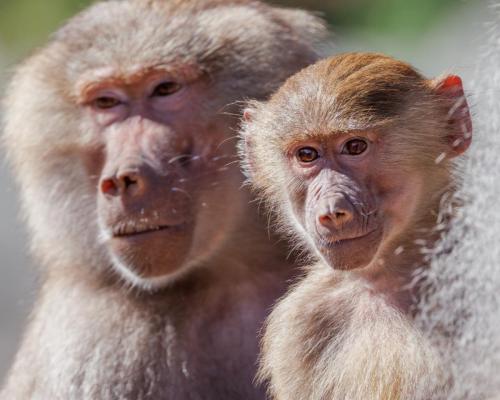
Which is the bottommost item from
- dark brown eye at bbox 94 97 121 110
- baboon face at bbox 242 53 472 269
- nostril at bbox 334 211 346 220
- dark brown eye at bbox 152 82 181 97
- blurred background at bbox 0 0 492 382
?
nostril at bbox 334 211 346 220

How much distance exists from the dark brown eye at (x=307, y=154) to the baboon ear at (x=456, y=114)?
0.38m

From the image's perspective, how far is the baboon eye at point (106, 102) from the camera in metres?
3.97

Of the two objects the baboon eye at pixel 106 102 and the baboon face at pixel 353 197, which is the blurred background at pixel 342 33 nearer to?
the baboon eye at pixel 106 102

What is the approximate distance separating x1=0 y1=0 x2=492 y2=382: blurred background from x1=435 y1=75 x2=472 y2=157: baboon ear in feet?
15.4

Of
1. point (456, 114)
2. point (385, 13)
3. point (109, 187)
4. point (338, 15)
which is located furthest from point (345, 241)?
point (338, 15)

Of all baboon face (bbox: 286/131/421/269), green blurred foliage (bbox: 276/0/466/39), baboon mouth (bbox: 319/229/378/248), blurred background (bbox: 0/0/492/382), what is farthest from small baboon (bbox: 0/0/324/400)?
green blurred foliage (bbox: 276/0/466/39)

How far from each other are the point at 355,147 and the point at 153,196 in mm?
→ 935

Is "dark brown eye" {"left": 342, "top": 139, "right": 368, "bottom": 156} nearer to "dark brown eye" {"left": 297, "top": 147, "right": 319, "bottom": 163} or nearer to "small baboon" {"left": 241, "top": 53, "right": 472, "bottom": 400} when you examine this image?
"small baboon" {"left": 241, "top": 53, "right": 472, "bottom": 400}

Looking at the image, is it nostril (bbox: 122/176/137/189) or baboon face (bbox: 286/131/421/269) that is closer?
baboon face (bbox: 286/131/421/269)

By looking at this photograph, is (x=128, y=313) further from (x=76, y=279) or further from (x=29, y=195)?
(x=29, y=195)

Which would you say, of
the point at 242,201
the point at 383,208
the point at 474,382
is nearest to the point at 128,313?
the point at 242,201

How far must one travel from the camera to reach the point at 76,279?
4.14 metres

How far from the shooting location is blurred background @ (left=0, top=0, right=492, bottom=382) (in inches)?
334

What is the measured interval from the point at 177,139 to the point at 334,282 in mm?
1011
